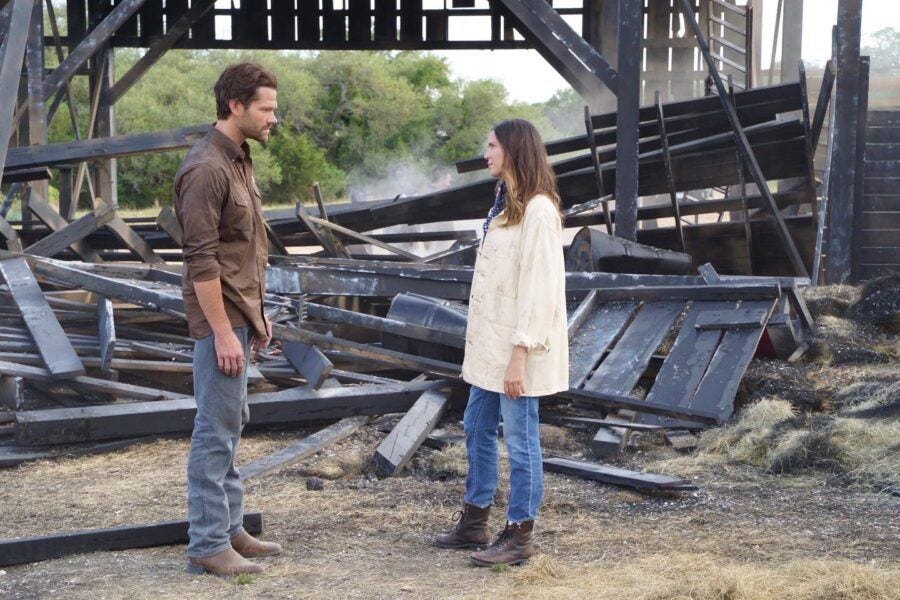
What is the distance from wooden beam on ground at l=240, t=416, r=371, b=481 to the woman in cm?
193

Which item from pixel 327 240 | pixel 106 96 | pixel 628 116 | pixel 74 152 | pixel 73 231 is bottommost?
pixel 327 240

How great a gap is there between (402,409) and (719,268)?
19.9ft

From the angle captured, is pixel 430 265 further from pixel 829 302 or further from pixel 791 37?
pixel 791 37

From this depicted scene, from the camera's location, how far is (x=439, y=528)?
5008 millimetres

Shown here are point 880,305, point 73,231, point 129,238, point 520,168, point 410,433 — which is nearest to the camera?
point 520,168

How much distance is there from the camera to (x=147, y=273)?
8961 millimetres

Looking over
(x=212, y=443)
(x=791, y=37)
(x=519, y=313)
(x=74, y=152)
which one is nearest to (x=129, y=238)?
(x=74, y=152)

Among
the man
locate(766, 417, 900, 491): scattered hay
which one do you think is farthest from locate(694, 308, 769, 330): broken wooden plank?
the man

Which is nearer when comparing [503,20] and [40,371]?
[40,371]

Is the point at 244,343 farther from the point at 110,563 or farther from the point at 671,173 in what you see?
the point at 671,173

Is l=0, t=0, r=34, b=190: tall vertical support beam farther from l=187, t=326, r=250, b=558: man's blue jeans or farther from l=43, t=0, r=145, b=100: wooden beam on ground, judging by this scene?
l=187, t=326, r=250, b=558: man's blue jeans

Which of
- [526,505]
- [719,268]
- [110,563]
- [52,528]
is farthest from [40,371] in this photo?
[719,268]

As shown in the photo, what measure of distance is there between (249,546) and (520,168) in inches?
74.4

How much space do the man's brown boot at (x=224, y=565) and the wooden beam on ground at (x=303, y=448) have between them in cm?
156
